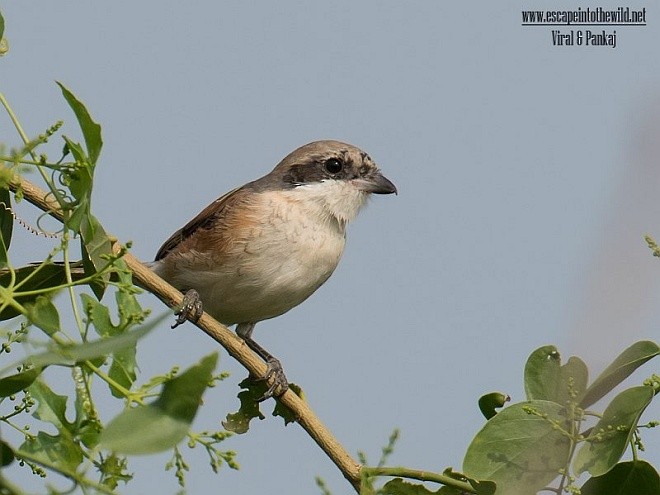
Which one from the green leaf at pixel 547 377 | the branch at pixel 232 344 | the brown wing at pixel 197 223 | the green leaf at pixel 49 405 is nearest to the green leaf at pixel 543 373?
the green leaf at pixel 547 377

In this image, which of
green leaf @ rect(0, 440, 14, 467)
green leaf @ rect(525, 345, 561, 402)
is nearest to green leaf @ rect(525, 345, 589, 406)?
green leaf @ rect(525, 345, 561, 402)

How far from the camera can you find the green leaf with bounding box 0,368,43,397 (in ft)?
6.68

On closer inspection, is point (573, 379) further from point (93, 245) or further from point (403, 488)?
point (93, 245)

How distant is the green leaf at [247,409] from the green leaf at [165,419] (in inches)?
87.6

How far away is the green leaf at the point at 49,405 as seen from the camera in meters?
2.22

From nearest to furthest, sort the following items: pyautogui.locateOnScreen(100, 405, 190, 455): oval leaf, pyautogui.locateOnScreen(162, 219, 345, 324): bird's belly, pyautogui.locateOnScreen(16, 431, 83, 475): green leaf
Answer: pyautogui.locateOnScreen(100, 405, 190, 455): oval leaf → pyautogui.locateOnScreen(16, 431, 83, 475): green leaf → pyautogui.locateOnScreen(162, 219, 345, 324): bird's belly

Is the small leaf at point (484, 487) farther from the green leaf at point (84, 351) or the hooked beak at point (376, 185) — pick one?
the hooked beak at point (376, 185)

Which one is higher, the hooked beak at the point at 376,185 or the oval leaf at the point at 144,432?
the oval leaf at the point at 144,432

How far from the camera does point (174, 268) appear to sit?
17.1 feet

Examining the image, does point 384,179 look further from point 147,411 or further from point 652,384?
point 147,411

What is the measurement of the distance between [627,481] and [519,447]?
29 cm

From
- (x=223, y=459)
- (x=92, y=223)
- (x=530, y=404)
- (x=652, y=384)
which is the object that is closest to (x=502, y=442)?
(x=530, y=404)

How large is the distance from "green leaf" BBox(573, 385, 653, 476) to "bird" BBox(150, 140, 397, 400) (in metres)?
2.57

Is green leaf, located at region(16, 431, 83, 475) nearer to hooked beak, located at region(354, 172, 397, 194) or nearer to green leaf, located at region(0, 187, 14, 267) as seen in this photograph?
green leaf, located at region(0, 187, 14, 267)
